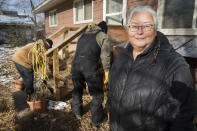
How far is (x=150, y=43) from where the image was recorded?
123 cm

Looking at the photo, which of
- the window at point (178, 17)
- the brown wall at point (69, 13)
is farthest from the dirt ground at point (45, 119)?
the brown wall at point (69, 13)

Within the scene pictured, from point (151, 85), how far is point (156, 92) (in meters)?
0.06

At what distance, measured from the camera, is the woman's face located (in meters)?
1.22

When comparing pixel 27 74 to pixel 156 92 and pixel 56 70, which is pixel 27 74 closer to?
pixel 56 70

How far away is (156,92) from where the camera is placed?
3.57 ft

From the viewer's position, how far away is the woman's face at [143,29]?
1.22m

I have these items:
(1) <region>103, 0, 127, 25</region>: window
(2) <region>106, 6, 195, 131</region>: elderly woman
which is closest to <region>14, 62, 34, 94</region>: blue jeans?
(2) <region>106, 6, 195, 131</region>: elderly woman

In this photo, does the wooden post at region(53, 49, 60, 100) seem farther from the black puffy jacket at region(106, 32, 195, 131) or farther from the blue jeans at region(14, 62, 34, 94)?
the black puffy jacket at region(106, 32, 195, 131)

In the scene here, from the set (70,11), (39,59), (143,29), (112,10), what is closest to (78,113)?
(39,59)

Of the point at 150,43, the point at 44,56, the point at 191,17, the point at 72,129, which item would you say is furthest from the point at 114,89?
the point at 191,17

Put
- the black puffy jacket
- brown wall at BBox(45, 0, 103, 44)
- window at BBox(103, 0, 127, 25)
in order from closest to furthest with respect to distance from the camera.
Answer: the black puffy jacket < window at BBox(103, 0, 127, 25) < brown wall at BBox(45, 0, 103, 44)

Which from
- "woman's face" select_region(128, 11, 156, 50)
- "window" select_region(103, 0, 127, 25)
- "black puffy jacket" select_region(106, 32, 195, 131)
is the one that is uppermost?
"window" select_region(103, 0, 127, 25)

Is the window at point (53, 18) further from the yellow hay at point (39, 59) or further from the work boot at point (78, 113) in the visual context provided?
the work boot at point (78, 113)

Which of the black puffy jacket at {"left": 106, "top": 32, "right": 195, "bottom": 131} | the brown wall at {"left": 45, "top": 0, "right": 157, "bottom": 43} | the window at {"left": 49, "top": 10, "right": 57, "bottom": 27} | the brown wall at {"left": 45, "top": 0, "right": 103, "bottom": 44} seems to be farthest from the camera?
the window at {"left": 49, "top": 10, "right": 57, "bottom": 27}
